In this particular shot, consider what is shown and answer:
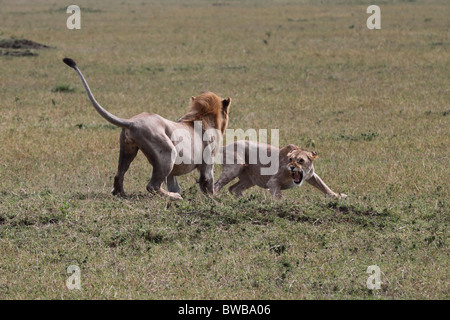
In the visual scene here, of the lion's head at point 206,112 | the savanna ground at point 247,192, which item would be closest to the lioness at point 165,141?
the lion's head at point 206,112

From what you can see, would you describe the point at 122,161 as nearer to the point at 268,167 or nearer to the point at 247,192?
the point at 268,167

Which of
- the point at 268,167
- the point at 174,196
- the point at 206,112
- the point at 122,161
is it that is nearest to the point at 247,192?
the point at 268,167

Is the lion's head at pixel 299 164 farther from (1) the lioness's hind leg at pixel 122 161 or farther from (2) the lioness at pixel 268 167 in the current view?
(1) the lioness's hind leg at pixel 122 161

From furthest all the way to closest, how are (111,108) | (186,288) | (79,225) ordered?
(111,108)
(79,225)
(186,288)

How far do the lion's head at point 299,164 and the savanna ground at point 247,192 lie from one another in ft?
0.91

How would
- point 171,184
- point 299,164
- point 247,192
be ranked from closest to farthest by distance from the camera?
point 299,164
point 171,184
point 247,192

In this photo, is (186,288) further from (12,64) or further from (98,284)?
(12,64)

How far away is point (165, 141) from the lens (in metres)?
7.52

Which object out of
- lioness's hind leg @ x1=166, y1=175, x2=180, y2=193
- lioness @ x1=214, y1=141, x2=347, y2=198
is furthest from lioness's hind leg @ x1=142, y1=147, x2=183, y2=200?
lioness @ x1=214, y1=141, x2=347, y2=198

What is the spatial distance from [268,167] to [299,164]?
57cm

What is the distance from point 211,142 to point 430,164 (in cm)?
290

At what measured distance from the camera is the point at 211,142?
816cm

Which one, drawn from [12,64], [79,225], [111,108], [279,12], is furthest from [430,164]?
[279,12]

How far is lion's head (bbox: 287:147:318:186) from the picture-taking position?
25.8ft
